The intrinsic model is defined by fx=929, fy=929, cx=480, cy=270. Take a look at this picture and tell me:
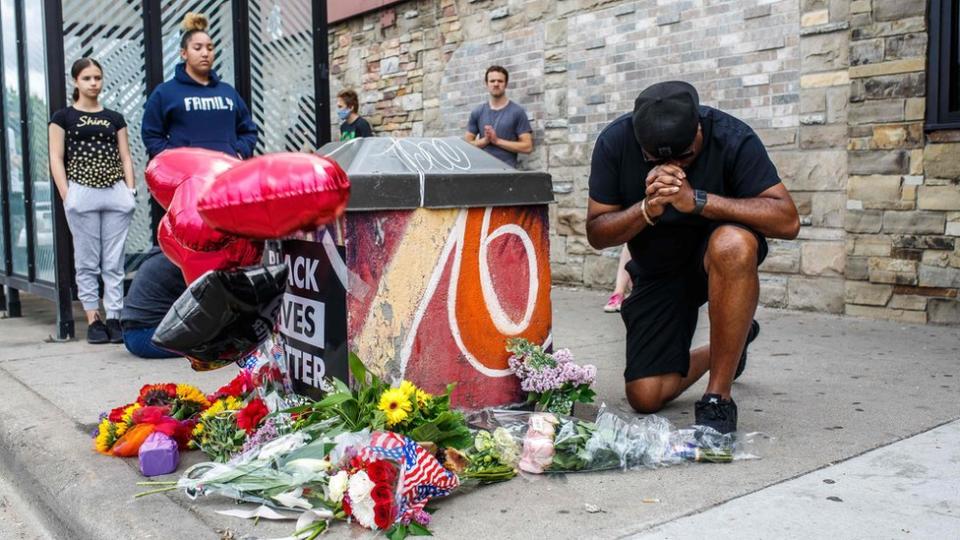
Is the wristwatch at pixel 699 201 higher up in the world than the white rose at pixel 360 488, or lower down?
higher up

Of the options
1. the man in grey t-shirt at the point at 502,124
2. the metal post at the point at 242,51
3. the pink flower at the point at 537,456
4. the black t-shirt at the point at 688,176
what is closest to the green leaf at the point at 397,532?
the pink flower at the point at 537,456

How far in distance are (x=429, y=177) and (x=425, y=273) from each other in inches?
13.1

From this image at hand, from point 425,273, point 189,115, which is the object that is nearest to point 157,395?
point 425,273

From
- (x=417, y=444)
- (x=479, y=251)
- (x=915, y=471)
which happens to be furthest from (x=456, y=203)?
(x=915, y=471)

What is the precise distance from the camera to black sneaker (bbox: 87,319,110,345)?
19.0 feet

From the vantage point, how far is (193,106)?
5.54 m

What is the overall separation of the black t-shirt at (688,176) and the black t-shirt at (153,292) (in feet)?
8.54

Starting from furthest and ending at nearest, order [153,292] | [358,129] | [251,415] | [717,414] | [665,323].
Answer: [358,129] → [153,292] → [665,323] → [717,414] → [251,415]

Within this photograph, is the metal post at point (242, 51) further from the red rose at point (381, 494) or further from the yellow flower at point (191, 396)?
the red rose at point (381, 494)

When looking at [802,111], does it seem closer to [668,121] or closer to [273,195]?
[668,121]

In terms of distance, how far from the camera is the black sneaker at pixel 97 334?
19.0 ft

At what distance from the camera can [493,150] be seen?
777 cm

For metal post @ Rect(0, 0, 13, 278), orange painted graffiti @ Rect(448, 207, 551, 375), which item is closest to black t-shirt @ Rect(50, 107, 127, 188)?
→ metal post @ Rect(0, 0, 13, 278)

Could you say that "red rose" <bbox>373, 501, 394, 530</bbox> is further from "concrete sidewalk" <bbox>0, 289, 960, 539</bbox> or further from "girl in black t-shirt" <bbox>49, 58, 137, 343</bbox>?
"girl in black t-shirt" <bbox>49, 58, 137, 343</bbox>
